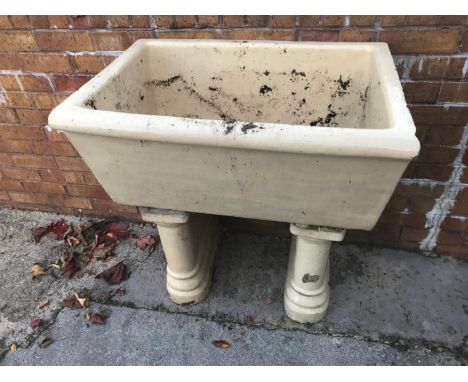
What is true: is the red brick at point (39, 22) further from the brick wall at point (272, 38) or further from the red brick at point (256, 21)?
the red brick at point (256, 21)

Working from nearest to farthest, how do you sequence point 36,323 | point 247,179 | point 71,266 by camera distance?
point 247,179 → point 36,323 → point 71,266

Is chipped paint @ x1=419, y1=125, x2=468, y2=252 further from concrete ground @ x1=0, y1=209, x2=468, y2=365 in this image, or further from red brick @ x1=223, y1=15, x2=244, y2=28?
red brick @ x1=223, y1=15, x2=244, y2=28

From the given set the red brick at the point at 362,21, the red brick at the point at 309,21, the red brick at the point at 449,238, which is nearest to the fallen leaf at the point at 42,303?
the red brick at the point at 309,21

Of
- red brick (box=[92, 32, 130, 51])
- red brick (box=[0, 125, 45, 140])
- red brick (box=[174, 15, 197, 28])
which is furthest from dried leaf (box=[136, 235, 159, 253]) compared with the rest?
red brick (box=[174, 15, 197, 28])

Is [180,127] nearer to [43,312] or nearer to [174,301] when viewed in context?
[174,301]

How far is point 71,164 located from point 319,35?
3.97 feet

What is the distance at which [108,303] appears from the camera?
1.54 metres

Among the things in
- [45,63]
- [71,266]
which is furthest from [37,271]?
[45,63]

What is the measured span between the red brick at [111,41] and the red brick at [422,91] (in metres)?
0.98

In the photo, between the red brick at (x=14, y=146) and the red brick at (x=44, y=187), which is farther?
the red brick at (x=44, y=187)

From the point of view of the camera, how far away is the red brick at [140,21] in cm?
132

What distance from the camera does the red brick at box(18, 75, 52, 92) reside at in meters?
1.52

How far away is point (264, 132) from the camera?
2.69 ft

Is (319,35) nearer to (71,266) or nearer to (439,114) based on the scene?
(439,114)
